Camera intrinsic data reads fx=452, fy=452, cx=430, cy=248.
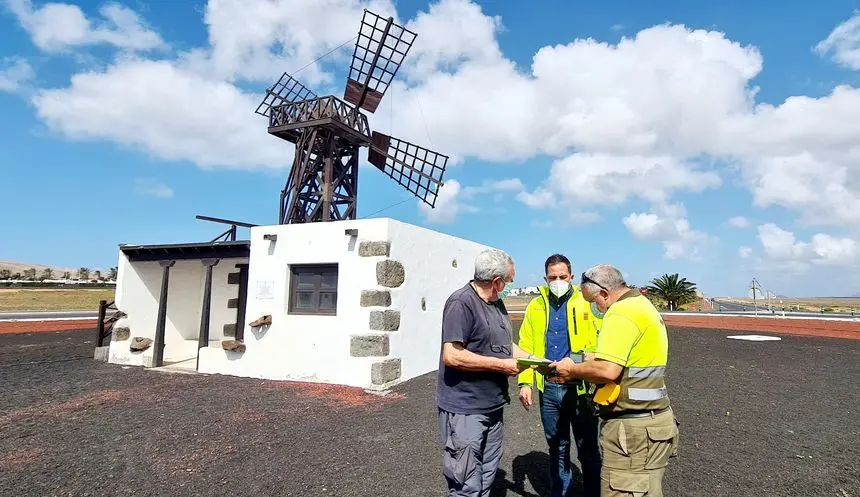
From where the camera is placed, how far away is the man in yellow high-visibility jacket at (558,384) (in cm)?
361

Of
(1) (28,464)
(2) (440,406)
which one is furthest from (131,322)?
(2) (440,406)

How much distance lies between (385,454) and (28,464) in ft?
12.0

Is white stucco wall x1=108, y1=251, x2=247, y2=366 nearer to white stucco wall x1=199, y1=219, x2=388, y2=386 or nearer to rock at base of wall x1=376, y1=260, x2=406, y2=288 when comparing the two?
white stucco wall x1=199, y1=219, x2=388, y2=386

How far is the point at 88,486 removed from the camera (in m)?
4.14

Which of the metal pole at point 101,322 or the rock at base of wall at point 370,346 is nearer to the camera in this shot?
the rock at base of wall at point 370,346

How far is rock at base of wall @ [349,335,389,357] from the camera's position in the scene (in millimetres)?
8055

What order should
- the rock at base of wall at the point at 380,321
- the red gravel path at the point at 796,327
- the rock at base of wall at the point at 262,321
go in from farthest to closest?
1. the red gravel path at the point at 796,327
2. the rock at base of wall at the point at 262,321
3. the rock at base of wall at the point at 380,321

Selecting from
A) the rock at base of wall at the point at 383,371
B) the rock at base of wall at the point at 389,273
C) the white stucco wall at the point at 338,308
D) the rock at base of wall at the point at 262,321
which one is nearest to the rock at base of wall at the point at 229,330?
the white stucco wall at the point at 338,308

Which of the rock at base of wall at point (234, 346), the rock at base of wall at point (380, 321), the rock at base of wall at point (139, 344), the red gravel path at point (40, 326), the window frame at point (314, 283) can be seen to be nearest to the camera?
the rock at base of wall at point (380, 321)

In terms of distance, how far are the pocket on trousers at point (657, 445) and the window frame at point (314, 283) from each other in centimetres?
668

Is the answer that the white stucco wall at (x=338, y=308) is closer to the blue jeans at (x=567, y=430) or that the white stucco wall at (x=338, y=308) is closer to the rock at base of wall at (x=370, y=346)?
the rock at base of wall at (x=370, y=346)

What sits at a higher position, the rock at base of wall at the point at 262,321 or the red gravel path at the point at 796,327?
the rock at base of wall at the point at 262,321

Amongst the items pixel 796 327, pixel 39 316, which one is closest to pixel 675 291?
pixel 796 327

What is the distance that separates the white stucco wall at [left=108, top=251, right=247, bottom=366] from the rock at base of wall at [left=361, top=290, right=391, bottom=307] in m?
5.28
